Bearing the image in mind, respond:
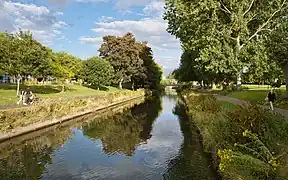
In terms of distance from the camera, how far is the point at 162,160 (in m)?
16.0

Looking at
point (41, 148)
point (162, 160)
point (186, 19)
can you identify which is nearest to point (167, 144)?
point (162, 160)

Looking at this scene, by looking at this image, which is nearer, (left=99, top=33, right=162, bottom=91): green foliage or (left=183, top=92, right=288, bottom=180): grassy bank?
(left=183, top=92, right=288, bottom=180): grassy bank

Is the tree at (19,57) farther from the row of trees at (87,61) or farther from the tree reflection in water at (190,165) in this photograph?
the tree reflection in water at (190,165)

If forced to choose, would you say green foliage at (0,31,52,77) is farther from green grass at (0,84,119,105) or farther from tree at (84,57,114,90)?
tree at (84,57,114,90)

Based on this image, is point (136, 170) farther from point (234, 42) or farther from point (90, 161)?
point (234, 42)

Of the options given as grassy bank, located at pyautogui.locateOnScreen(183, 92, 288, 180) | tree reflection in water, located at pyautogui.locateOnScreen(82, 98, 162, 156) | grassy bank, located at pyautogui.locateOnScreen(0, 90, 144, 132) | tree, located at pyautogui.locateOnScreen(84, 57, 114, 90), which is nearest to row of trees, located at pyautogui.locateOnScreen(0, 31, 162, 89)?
tree, located at pyautogui.locateOnScreen(84, 57, 114, 90)

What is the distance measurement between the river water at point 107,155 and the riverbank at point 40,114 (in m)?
1.08

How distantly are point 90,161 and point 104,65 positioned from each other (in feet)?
173

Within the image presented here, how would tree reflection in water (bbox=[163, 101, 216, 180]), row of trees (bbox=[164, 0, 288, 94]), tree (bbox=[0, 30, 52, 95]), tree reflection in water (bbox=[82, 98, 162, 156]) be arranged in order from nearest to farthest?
tree reflection in water (bbox=[163, 101, 216, 180]) < tree reflection in water (bbox=[82, 98, 162, 156]) < row of trees (bbox=[164, 0, 288, 94]) < tree (bbox=[0, 30, 52, 95])

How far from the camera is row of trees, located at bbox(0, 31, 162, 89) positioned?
38.9m

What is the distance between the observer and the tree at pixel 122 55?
75250 mm

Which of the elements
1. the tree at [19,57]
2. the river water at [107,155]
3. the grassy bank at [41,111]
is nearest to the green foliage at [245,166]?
the river water at [107,155]

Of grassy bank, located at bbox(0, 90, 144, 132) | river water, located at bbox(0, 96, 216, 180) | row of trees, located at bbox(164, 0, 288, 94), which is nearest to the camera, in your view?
river water, located at bbox(0, 96, 216, 180)

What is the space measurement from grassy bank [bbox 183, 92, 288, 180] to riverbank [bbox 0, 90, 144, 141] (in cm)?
1281
